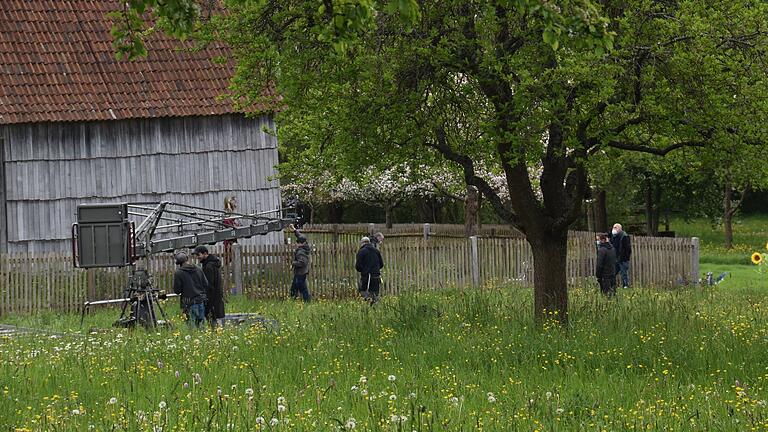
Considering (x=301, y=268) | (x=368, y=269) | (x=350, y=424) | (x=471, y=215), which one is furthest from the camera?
(x=471, y=215)

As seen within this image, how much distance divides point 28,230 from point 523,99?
1804cm

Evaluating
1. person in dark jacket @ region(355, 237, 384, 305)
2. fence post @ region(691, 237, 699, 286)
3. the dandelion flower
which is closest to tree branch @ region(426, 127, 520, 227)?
person in dark jacket @ region(355, 237, 384, 305)

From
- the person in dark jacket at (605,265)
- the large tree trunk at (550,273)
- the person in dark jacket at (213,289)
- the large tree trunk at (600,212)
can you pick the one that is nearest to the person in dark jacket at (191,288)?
the person in dark jacket at (213,289)

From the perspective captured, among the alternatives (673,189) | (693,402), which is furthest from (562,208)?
(673,189)

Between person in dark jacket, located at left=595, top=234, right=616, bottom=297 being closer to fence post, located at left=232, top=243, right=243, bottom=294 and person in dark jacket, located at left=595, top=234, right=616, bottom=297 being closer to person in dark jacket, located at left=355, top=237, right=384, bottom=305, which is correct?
person in dark jacket, located at left=355, top=237, right=384, bottom=305

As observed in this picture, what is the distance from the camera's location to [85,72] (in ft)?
90.7

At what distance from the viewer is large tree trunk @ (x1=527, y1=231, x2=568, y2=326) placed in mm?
15164

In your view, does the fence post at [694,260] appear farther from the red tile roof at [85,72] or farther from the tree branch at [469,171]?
the tree branch at [469,171]

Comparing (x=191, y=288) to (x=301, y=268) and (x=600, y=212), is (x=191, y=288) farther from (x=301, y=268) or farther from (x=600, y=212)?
(x=600, y=212)

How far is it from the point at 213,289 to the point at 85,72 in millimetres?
11862

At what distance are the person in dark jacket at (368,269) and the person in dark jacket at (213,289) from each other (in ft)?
13.9

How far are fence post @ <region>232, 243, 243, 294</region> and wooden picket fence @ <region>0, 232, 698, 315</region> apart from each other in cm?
2

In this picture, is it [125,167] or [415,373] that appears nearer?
[415,373]

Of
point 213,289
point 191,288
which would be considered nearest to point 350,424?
point 191,288
